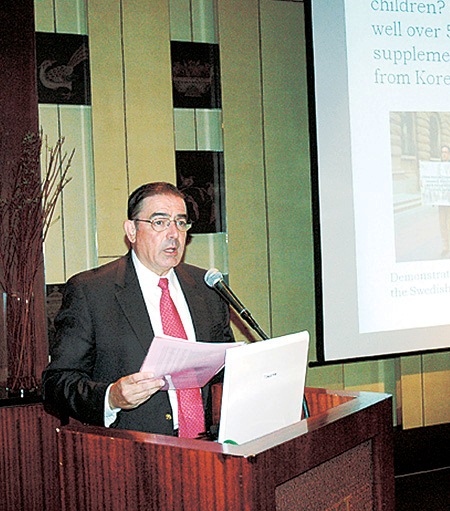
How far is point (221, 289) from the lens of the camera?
2.06m

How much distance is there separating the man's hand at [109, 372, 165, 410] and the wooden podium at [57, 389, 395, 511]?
0.38ft

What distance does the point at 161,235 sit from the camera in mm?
2451

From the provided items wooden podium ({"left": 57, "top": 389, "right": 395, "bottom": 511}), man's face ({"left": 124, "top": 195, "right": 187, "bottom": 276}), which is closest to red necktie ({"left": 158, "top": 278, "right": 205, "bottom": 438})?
man's face ({"left": 124, "top": 195, "right": 187, "bottom": 276})

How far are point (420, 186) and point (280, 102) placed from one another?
874 mm

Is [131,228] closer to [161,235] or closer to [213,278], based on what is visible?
[161,235]

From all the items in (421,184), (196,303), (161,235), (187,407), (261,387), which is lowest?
(187,407)

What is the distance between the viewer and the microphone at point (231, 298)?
1.97 m

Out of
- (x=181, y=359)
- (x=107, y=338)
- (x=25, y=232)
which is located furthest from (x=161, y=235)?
(x=25, y=232)

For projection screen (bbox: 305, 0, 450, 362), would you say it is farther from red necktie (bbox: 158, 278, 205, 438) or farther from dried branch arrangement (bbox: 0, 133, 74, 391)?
red necktie (bbox: 158, 278, 205, 438)

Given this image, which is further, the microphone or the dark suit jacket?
the dark suit jacket

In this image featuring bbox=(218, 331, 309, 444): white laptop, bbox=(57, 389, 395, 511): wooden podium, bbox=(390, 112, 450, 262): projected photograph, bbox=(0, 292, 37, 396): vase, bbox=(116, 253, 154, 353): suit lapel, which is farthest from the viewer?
bbox=(390, 112, 450, 262): projected photograph

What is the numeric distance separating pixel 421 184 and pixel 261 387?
7.94ft

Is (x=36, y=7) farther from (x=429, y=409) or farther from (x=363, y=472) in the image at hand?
(x=429, y=409)

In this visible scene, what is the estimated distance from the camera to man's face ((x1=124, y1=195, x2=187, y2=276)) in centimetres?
245
